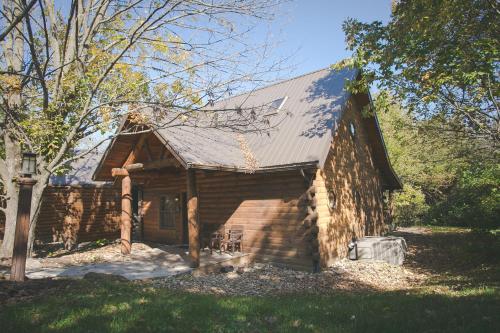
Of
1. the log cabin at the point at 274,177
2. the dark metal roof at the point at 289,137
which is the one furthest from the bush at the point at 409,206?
the dark metal roof at the point at 289,137

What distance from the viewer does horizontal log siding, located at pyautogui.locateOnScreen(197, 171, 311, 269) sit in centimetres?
1084

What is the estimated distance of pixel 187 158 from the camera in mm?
9133

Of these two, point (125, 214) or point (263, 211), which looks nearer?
point (263, 211)

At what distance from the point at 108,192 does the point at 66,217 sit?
2.68m

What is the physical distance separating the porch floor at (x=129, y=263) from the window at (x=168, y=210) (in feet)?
6.06

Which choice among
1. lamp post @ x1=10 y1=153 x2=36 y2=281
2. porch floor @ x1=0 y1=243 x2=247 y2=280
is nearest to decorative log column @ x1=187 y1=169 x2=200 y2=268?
porch floor @ x1=0 y1=243 x2=247 y2=280

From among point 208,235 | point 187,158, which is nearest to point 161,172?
point 208,235

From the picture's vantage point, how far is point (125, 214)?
12195 mm

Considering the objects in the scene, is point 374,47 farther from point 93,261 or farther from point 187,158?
point 93,261

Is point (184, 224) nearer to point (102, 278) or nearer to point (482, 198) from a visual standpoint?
point (102, 278)

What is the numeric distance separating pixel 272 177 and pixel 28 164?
6.91 m

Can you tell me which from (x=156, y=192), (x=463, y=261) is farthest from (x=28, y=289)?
(x=463, y=261)

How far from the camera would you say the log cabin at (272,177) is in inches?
412

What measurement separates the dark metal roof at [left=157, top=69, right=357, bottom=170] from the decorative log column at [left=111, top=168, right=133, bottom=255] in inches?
115
